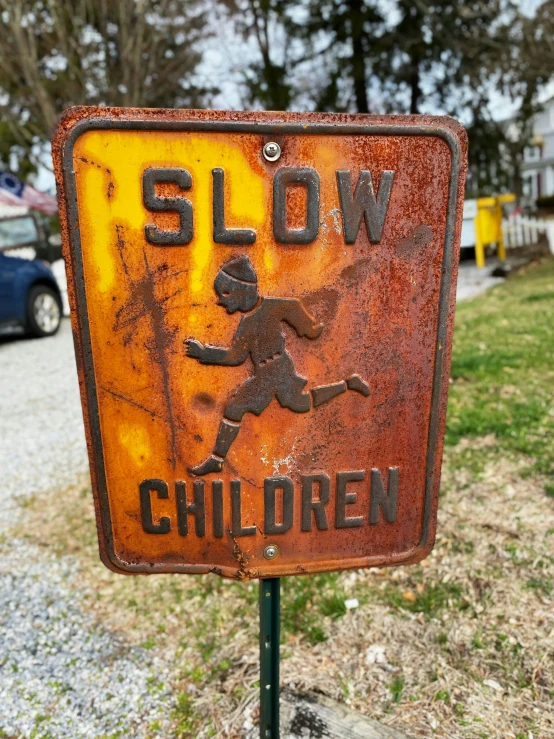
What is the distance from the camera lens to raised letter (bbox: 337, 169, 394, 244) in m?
1.10

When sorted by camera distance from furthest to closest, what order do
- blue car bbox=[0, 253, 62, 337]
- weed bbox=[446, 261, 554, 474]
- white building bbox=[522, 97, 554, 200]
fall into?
white building bbox=[522, 97, 554, 200] < blue car bbox=[0, 253, 62, 337] < weed bbox=[446, 261, 554, 474]

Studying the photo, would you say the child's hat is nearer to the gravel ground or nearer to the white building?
the gravel ground

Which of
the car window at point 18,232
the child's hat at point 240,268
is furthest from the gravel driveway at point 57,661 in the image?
the car window at point 18,232

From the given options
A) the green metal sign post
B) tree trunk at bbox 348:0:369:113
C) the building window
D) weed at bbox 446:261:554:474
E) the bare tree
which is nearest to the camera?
the green metal sign post

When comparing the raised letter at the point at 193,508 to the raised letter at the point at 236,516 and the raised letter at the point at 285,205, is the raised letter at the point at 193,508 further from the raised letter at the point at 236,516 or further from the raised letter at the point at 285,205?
the raised letter at the point at 285,205

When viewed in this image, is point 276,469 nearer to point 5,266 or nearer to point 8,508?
point 8,508

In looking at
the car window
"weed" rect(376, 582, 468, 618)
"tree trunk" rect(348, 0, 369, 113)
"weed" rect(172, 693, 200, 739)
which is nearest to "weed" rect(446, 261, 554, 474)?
"weed" rect(376, 582, 468, 618)

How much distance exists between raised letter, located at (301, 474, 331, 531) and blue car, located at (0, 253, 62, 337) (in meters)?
7.83

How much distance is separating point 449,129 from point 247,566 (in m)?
0.90

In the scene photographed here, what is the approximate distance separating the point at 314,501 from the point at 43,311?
8642mm

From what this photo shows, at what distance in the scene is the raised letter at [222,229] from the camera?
1.07 m

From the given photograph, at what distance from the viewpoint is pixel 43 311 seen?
911 cm

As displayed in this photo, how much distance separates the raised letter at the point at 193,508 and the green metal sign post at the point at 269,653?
0.80ft

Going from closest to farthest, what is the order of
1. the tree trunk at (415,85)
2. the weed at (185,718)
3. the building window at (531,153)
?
the weed at (185,718)
the tree trunk at (415,85)
the building window at (531,153)
